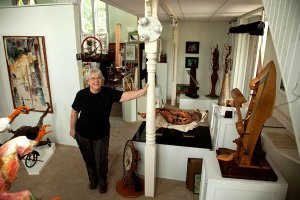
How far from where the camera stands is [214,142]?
260cm

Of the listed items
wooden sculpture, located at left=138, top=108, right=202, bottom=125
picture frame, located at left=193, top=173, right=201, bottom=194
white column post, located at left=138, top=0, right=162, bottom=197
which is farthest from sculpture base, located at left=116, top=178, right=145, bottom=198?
wooden sculpture, located at left=138, top=108, right=202, bottom=125

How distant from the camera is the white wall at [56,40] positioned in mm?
2951

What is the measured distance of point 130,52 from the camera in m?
4.57

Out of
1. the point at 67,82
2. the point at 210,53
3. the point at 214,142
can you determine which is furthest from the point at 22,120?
the point at 210,53

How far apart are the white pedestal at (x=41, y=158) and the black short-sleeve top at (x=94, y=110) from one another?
42.6 inches

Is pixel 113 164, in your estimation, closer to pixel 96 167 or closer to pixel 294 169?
pixel 96 167

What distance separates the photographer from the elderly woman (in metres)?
2.17

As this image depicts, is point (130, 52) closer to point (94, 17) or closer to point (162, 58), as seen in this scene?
point (162, 58)

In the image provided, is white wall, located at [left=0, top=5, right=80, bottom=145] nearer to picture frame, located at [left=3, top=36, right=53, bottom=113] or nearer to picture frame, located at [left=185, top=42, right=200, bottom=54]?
picture frame, located at [left=3, top=36, right=53, bottom=113]

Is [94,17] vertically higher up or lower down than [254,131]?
higher up

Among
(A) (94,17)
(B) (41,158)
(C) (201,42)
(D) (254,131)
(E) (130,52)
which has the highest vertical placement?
(A) (94,17)

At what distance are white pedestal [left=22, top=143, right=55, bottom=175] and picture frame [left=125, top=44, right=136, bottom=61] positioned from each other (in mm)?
2326

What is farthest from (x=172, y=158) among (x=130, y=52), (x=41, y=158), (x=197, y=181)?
(x=130, y=52)

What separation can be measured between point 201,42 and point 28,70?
3992mm
